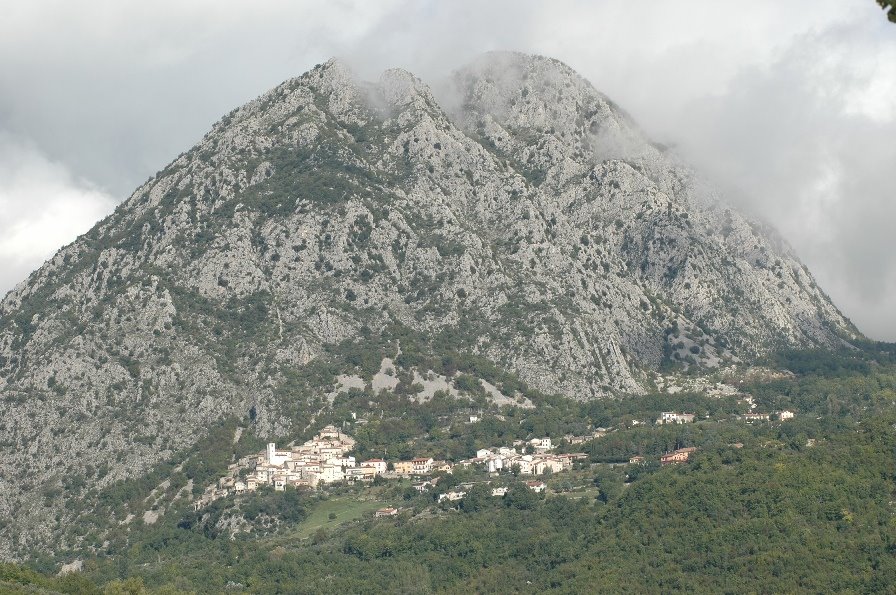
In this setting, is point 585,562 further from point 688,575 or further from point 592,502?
point 592,502

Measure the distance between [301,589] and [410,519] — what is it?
25.2 m

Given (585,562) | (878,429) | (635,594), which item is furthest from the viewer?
(878,429)

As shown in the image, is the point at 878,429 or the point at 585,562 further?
the point at 878,429

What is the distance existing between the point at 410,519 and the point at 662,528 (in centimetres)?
3734

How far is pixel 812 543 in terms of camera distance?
518 feet

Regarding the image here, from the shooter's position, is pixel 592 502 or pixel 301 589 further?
pixel 592 502

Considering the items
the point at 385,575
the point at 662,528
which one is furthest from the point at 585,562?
the point at 385,575

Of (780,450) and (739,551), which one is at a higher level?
(780,450)

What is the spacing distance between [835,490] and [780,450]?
22.6 metres

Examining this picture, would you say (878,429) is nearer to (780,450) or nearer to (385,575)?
(780,450)

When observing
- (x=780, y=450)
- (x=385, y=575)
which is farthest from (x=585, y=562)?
(x=780, y=450)

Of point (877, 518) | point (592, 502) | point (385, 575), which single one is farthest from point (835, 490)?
point (385, 575)

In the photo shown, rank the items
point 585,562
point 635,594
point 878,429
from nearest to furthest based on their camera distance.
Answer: point 635,594 → point 585,562 → point 878,429

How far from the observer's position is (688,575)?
518 feet
